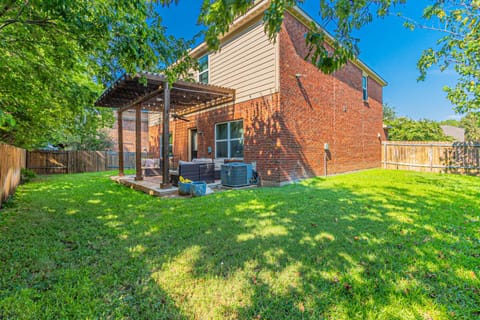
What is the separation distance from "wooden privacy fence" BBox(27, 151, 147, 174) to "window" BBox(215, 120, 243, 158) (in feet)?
31.7

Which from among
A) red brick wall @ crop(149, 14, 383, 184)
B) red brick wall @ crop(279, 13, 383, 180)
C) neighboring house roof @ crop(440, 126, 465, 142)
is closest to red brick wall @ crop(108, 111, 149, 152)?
red brick wall @ crop(149, 14, 383, 184)

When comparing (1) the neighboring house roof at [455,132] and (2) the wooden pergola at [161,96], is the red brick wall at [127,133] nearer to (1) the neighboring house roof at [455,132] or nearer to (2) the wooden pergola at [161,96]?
(2) the wooden pergola at [161,96]

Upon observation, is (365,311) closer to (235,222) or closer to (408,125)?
(235,222)

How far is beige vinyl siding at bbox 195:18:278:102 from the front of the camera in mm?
7575

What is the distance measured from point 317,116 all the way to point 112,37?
7552 mm

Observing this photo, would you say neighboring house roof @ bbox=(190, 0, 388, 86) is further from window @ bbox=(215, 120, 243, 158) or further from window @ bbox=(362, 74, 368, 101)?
window @ bbox=(362, 74, 368, 101)

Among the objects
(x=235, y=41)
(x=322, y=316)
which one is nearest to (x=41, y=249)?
(x=322, y=316)

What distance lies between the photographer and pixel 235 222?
3.87 metres

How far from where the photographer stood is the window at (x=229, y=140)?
346 inches

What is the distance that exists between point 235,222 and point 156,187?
3692 millimetres

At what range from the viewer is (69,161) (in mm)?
13469

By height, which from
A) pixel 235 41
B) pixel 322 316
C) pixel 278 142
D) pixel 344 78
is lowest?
pixel 322 316

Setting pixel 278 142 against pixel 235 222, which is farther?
pixel 278 142

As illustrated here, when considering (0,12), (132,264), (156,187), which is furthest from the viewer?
(156,187)
